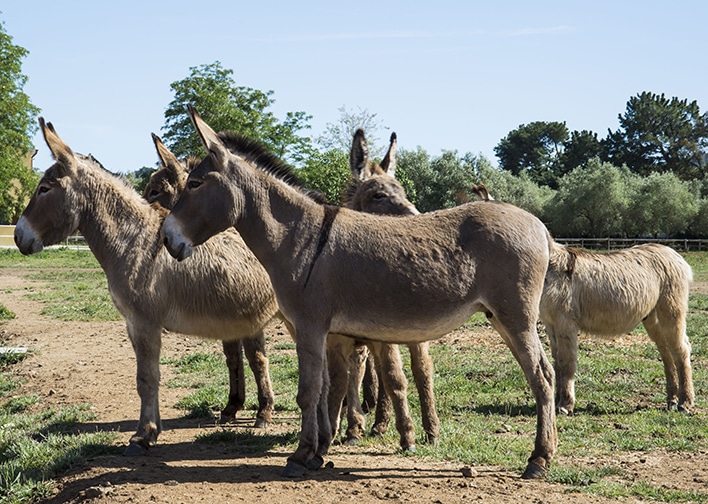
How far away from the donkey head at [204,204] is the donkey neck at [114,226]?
1301 mm

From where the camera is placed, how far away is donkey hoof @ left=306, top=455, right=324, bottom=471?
591 cm

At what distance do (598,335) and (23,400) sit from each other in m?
7.39

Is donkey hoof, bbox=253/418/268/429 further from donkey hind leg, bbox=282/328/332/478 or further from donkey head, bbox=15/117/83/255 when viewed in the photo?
donkey head, bbox=15/117/83/255

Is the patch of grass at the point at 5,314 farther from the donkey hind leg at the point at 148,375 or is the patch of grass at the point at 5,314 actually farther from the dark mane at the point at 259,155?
the dark mane at the point at 259,155

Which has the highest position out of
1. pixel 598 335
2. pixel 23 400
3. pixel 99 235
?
pixel 99 235

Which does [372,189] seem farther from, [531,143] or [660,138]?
[531,143]

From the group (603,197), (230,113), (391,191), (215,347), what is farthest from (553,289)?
(603,197)

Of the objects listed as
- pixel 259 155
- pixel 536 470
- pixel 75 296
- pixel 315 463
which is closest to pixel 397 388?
pixel 315 463

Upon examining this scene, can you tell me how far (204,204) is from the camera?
598 cm

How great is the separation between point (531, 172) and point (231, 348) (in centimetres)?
8078

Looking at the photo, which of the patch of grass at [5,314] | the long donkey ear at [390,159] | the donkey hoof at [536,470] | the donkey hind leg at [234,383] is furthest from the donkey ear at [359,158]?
the patch of grass at [5,314]

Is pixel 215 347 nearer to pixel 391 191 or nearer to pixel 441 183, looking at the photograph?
pixel 391 191


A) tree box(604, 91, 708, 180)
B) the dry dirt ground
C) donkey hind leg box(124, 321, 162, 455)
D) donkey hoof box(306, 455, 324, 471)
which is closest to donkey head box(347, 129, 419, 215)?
the dry dirt ground

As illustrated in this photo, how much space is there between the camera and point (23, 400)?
9.63 metres
